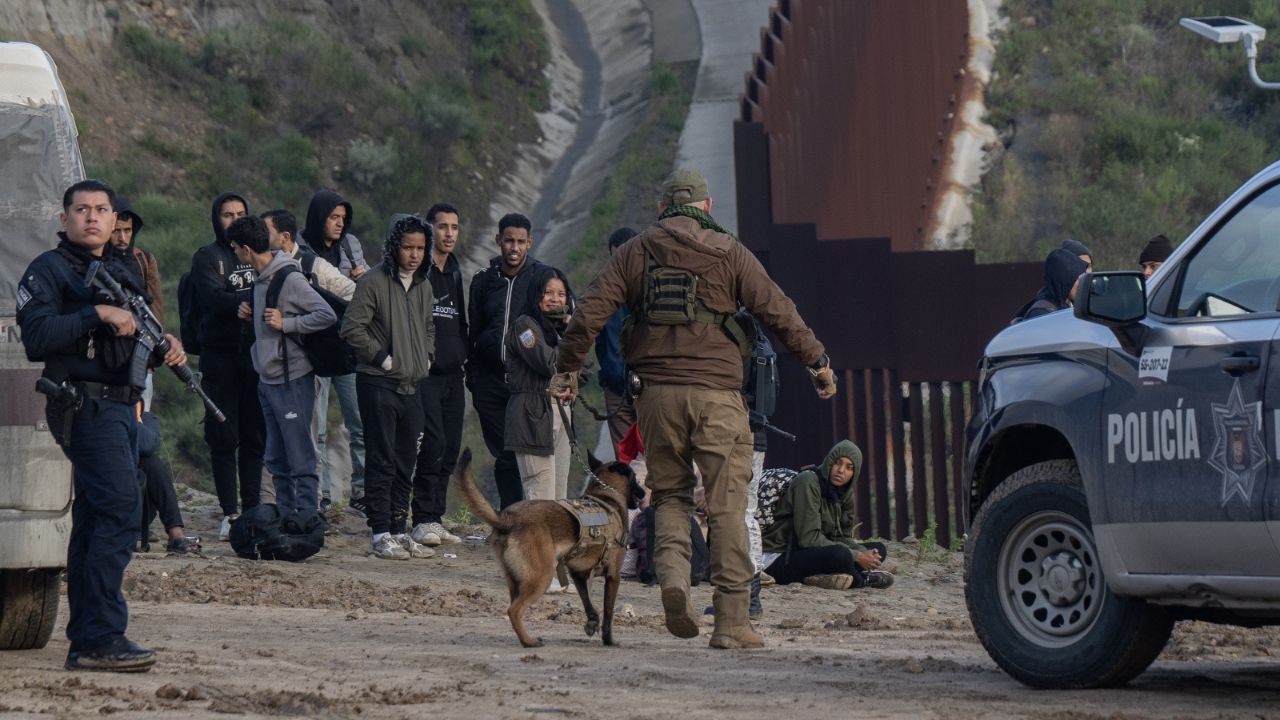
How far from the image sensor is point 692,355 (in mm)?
7816

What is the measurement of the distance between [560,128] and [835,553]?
30.5 meters

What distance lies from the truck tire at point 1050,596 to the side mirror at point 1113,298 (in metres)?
0.71

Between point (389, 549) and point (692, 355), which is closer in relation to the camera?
point (692, 355)

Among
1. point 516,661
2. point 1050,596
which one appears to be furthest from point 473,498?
point 1050,596

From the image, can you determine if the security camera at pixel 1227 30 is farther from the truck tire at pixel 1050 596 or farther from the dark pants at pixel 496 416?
the truck tire at pixel 1050 596

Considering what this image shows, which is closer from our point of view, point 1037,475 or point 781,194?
point 1037,475

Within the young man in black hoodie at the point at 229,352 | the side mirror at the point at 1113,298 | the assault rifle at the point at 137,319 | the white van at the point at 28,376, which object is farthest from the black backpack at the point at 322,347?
the side mirror at the point at 1113,298

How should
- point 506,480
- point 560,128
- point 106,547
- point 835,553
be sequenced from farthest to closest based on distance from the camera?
1. point 560,128
2. point 506,480
3. point 835,553
4. point 106,547

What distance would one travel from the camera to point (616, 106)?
135ft

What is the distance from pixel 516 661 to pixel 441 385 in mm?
4461

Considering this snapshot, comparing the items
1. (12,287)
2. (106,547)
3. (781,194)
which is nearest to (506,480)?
(12,287)

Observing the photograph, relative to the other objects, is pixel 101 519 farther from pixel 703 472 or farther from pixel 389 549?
pixel 389 549

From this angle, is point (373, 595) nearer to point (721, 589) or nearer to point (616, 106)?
point (721, 589)

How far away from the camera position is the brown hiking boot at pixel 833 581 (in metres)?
11.1
